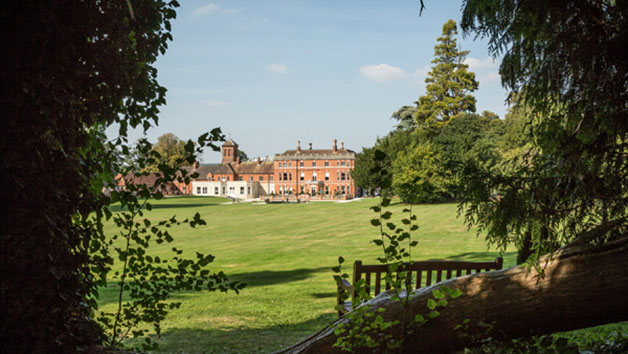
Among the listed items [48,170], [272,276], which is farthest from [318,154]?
[48,170]

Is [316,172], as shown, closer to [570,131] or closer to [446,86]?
[446,86]

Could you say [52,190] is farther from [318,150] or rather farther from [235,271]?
[318,150]

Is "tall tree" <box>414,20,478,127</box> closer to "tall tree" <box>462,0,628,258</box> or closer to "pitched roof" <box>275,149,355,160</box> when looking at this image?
"pitched roof" <box>275,149,355,160</box>

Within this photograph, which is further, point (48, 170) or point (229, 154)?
point (229, 154)

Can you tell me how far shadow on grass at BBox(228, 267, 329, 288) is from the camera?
13.2 m

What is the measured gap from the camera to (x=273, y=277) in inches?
552

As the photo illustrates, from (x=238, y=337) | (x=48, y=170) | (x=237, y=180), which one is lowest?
(x=238, y=337)

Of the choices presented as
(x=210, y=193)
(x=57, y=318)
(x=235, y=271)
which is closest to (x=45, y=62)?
(x=57, y=318)

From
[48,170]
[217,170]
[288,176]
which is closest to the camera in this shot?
[48,170]

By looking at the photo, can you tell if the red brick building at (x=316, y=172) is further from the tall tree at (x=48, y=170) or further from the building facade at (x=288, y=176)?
the tall tree at (x=48, y=170)

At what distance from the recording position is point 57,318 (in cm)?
251

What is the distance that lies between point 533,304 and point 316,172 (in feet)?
259

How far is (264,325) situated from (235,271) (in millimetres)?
7344

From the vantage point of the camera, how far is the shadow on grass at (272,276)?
1324 cm
